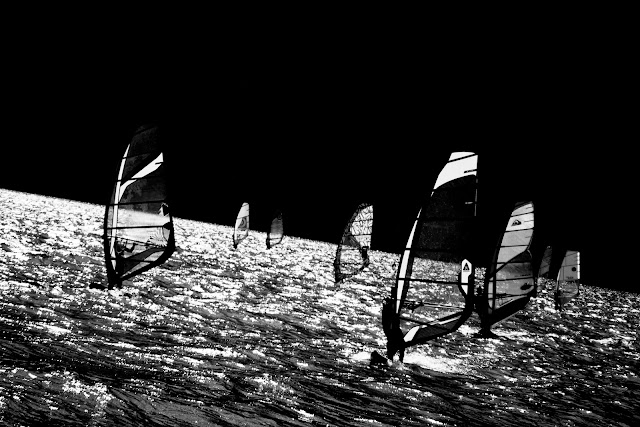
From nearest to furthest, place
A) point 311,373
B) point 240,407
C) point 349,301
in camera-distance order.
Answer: point 240,407, point 311,373, point 349,301

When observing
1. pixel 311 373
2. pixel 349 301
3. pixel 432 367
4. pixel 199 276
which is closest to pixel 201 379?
pixel 311 373

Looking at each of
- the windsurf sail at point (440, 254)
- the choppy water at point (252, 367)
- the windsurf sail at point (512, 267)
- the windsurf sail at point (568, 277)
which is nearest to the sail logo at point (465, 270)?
the windsurf sail at point (440, 254)

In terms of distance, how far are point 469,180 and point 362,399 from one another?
12.5ft

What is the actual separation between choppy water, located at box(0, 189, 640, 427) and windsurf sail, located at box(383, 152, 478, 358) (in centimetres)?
94

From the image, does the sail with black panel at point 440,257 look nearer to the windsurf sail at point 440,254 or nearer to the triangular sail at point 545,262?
the windsurf sail at point 440,254

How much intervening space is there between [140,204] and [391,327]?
599cm

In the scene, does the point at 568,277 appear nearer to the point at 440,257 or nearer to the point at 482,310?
A: the point at 482,310

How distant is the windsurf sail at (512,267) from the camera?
1361 centimetres

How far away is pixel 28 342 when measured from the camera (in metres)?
9.09

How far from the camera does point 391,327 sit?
10773 mm

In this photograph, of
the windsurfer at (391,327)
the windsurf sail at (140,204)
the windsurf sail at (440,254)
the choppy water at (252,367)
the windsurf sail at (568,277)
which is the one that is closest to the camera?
the choppy water at (252,367)

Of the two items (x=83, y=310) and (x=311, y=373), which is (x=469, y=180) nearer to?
(x=311, y=373)

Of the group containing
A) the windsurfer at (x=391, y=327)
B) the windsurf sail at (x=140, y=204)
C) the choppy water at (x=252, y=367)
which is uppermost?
the windsurf sail at (x=140, y=204)

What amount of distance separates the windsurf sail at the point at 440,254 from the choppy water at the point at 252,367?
3.08ft
